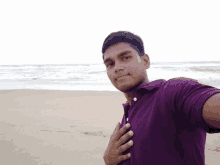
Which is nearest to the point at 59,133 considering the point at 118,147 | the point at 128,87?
the point at 118,147

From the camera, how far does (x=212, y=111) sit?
695 mm

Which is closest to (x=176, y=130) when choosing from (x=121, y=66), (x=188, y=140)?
(x=188, y=140)

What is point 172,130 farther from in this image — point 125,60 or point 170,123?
point 125,60

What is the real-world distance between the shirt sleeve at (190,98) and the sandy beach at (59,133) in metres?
2.22

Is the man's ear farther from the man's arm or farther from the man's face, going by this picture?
the man's arm

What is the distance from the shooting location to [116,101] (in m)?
6.27

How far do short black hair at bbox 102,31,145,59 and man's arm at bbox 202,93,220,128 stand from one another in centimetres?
74

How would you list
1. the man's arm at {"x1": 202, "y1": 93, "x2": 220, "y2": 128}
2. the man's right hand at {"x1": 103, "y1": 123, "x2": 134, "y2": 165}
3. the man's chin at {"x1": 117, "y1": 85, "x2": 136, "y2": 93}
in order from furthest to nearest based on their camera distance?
the man's chin at {"x1": 117, "y1": 85, "x2": 136, "y2": 93}
the man's right hand at {"x1": 103, "y1": 123, "x2": 134, "y2": 165}
the man's arm at {"x1": 202, "y1": 93, "x2": 220, "y2": 128}

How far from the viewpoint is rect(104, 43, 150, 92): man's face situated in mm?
1161

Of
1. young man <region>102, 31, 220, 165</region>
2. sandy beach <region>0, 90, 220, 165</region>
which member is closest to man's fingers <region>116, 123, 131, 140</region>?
young man <region>102, 31, 220, 165</region>

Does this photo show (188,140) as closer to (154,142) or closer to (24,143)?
(154,142)

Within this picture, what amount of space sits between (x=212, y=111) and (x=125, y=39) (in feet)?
2.80

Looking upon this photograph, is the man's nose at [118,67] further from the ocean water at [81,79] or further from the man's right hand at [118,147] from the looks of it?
the ocean water at [81,79]

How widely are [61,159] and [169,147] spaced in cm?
246
